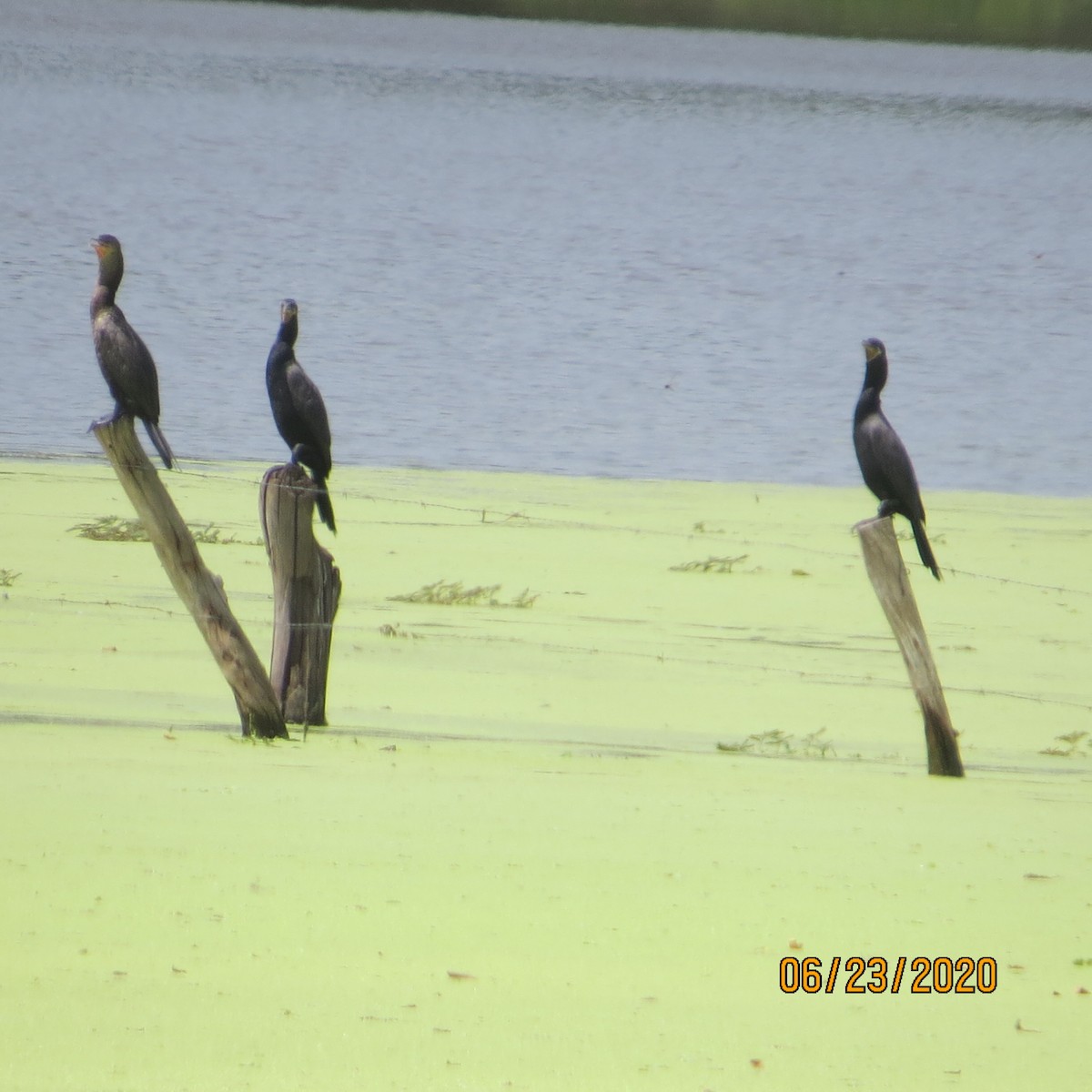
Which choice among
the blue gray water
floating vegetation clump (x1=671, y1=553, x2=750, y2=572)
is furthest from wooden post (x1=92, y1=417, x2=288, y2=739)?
the blue gray water

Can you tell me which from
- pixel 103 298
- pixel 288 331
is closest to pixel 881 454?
pixel 288 331

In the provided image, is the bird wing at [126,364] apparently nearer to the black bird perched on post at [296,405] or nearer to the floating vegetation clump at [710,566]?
the black bird perched on post at [296,405]

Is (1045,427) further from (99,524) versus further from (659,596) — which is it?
(99,524)

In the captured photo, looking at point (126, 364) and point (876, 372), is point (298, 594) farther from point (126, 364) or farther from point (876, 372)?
point (876, 372)

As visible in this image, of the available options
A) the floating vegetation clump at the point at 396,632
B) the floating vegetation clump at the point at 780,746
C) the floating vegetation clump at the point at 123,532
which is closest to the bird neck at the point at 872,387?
the floating vegetation clump at the point at 780,746

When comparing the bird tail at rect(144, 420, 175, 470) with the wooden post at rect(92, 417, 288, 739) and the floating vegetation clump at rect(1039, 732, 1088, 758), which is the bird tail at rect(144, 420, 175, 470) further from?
the floating vegetation clump at rect(1039, 732, 1088, 758)

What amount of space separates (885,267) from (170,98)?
23.6m

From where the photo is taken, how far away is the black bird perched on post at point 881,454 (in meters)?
5.74

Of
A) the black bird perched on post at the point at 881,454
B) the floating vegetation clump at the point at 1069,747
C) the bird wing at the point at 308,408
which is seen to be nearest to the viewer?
the black bird perched on post at the point at 881,454

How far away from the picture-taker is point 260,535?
976 centimetres

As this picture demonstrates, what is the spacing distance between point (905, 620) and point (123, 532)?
15.9ft

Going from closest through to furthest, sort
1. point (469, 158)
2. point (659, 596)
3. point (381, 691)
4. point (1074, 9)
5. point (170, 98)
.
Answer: point (381, 691)
point (659, 596)
point (469, 158)
point (170, 98)
point (1074, 9)

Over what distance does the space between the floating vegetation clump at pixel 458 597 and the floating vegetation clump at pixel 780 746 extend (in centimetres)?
232

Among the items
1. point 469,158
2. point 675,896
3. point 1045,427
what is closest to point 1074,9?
point 469,158
